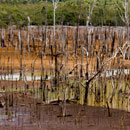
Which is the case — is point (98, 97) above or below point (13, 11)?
below

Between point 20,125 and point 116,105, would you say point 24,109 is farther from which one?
point 116,105

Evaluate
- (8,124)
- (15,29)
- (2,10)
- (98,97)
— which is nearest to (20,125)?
(8,124)

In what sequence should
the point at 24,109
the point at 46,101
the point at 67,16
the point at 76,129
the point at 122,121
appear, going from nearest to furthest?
the point at 76,129 → the point at 122,121 → the point at 24,109 → the point at 46,101 → the point at 67,16

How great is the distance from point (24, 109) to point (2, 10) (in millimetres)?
31179

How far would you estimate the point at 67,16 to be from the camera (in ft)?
134

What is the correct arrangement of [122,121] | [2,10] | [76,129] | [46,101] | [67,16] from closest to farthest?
[76,129] < [122,121] < [46,101] < [2,10] < [67,16]

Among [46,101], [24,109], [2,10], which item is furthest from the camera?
[2,10]

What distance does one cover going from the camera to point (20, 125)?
6578 mm

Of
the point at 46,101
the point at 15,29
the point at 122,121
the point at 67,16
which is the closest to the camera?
the point at 122,121

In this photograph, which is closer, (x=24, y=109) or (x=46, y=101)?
(x=24, y=109)

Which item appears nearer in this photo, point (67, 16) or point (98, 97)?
point (98, 97)

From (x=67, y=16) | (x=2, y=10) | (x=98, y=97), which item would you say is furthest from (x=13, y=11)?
(x=98, y=97)

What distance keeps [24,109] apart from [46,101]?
0.67 m

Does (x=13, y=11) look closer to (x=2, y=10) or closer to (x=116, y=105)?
(x=2, y=10)
